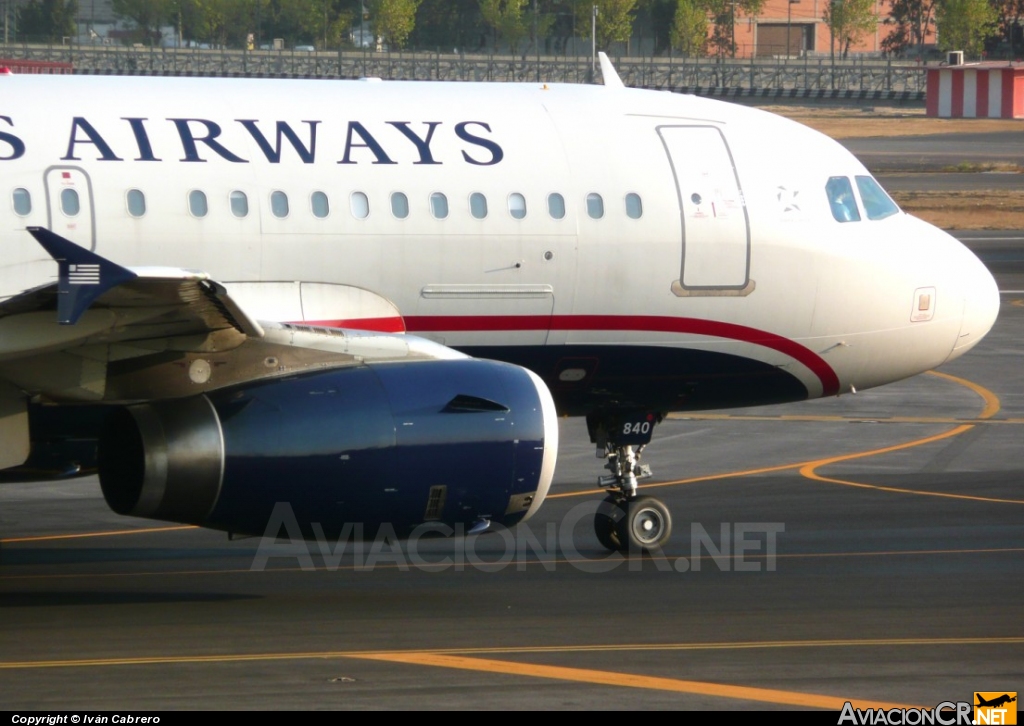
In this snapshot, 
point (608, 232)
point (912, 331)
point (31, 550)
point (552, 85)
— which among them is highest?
point (552, 85)

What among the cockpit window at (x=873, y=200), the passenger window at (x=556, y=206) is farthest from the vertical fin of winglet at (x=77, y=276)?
the cockpit window at (x=873, y=200)

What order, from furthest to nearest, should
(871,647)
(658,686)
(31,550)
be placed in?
(31,550) → (871,647) → (658,686)

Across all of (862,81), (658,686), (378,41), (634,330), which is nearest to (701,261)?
(634,330)

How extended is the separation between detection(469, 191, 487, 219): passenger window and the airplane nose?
512 cm

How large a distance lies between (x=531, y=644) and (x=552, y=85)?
621cm

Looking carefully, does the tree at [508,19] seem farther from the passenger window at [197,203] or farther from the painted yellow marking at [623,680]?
the painted yellow marking at [623,680]

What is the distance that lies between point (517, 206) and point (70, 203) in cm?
402

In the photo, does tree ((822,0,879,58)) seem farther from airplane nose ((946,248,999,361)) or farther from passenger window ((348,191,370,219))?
passenger window ((348,191,370,219))

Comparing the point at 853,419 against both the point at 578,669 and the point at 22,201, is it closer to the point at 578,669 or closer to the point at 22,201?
the point at 578,669

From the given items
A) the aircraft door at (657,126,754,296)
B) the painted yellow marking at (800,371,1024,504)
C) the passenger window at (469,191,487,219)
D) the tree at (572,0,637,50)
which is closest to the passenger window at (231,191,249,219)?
the passenger window at (469,191,487,219)

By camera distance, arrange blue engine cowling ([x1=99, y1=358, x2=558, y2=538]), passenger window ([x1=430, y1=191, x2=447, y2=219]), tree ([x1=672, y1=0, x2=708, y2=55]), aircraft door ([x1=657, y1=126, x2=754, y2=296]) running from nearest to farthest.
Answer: blue engine cowling ([x1=99, y1=358, x2=558, y2=538]), passenger window ([x1=430, y1=191, x2=447, y2=219]), aircraft door ([x1=657, y1=126, x2=754, y2=296]), tree ([x1=672, y1=0, x2=708, y2=55])

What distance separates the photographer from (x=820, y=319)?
52.7 ft

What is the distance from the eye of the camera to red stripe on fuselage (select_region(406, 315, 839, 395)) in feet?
48.6

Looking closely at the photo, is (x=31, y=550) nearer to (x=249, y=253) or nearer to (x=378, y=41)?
(x=249, y=253)
